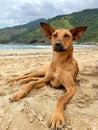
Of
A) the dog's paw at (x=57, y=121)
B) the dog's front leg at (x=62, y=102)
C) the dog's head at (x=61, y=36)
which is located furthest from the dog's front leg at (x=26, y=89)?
the dog's paw at (x=57, y=121)

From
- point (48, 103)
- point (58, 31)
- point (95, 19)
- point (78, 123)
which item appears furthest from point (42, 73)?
point (95, 19)

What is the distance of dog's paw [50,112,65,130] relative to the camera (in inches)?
184

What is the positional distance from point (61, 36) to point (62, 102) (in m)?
1.57

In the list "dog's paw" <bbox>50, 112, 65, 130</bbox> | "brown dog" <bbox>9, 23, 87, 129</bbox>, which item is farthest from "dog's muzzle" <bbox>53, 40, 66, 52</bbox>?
"dog's paw" <bbox>50, 112, 65, 130</bbox>

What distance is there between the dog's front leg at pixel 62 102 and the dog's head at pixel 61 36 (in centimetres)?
64

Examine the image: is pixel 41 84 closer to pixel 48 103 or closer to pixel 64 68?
pixel 64 68

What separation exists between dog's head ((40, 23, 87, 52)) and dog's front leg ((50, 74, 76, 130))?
2.10ft

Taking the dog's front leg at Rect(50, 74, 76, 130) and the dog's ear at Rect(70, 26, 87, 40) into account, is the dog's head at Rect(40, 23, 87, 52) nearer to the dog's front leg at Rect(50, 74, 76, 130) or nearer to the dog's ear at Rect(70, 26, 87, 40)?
the dog's ear at Rect(70, 26, 87, 40)

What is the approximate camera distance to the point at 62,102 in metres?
5.39

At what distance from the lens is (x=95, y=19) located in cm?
16712

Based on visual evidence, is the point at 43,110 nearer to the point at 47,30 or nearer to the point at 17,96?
the point at 17,96

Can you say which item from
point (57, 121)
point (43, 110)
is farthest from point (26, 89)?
point (57, 121)

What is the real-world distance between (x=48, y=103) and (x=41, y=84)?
1.06m

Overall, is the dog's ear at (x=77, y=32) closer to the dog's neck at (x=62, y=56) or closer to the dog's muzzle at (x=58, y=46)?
the dog's neck at (x=62, y=56)
